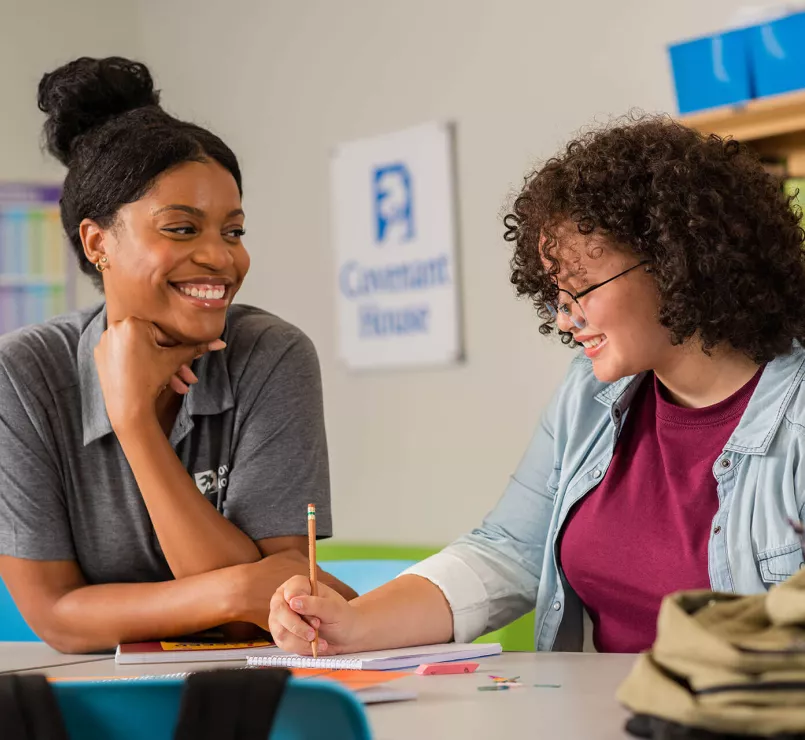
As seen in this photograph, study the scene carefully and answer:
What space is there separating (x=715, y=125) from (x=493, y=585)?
164cm

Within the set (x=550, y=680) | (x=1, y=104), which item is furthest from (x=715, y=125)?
(x=1, y=104)

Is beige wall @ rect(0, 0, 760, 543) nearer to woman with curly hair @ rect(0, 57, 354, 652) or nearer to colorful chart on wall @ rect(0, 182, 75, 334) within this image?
colorful chart on wall @ rect(0, 182, 75, 334)

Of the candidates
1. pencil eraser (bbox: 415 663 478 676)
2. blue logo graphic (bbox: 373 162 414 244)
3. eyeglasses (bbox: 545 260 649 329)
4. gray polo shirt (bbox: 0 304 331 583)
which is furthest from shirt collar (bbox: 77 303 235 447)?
blue logo graphic (bbox: 373 162 414 244)

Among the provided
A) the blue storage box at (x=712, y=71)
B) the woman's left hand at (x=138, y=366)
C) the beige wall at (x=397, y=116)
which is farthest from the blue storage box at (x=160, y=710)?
the beige wall at (x=397, y=116)

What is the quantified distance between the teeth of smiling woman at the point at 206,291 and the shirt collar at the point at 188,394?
0.11m

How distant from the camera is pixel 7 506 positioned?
1.77 m

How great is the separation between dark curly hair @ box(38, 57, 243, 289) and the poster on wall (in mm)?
1889

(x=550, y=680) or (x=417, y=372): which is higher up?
(x=417, y=372)

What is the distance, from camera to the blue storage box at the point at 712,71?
107 inches

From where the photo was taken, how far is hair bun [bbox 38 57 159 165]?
6.44 ft

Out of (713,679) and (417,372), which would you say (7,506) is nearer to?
(713,679)

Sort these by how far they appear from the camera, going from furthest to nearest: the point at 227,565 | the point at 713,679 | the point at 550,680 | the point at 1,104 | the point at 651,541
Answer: the point at 1,104 → the point at 227,565 → the point at 651,541 → the point at 550,680 → the point at 713,679

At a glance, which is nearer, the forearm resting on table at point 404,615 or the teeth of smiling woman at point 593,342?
the forearm resting on table at point 404,615

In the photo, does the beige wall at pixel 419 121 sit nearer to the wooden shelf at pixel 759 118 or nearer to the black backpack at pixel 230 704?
the wooden shelf at pixel 759 118
